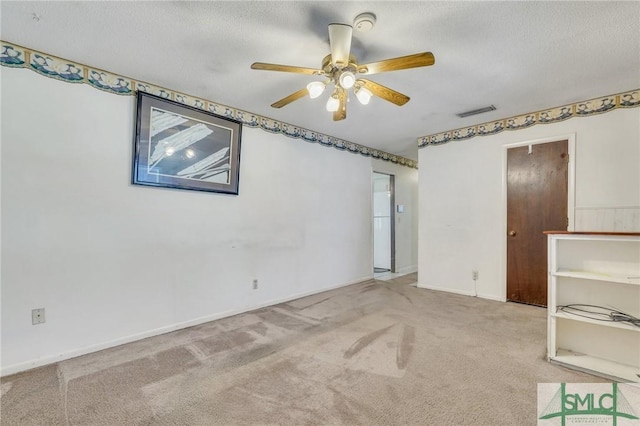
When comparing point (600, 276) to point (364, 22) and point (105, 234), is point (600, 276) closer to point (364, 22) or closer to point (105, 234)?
point (364, 22)

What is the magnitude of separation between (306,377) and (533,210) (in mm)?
3407

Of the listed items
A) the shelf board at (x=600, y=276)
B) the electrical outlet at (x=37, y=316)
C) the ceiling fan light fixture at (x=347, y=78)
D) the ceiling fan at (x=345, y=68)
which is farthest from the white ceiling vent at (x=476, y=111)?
the electrical outlet at (x=37, y=316)

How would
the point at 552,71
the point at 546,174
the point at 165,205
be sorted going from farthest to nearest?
the point at 546,174 → the point at 165,205 → the point at 552,71

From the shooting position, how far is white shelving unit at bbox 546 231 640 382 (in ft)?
6.61

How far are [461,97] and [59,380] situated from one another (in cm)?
422

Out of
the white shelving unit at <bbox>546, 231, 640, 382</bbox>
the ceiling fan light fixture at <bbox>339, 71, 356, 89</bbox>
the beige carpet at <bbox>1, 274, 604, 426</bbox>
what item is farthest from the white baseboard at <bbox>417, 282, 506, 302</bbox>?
the ceiling fan light fixture at <bbox>339, 71, 356, 89</bbox>

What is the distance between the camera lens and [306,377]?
6.60ft

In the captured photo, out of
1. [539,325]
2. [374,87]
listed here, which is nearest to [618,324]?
[539,325]

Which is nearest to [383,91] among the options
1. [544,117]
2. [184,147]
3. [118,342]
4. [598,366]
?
[184,147]

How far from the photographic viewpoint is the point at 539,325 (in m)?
2.95

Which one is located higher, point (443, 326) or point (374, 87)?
point (374, 87)

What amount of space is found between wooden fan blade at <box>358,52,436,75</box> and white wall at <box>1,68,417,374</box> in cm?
200

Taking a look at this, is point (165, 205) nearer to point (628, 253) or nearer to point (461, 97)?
point (461, 97)

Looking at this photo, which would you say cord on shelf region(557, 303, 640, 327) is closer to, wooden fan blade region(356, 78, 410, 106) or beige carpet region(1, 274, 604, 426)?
beige carpet region(1, 274, 604, 426)
